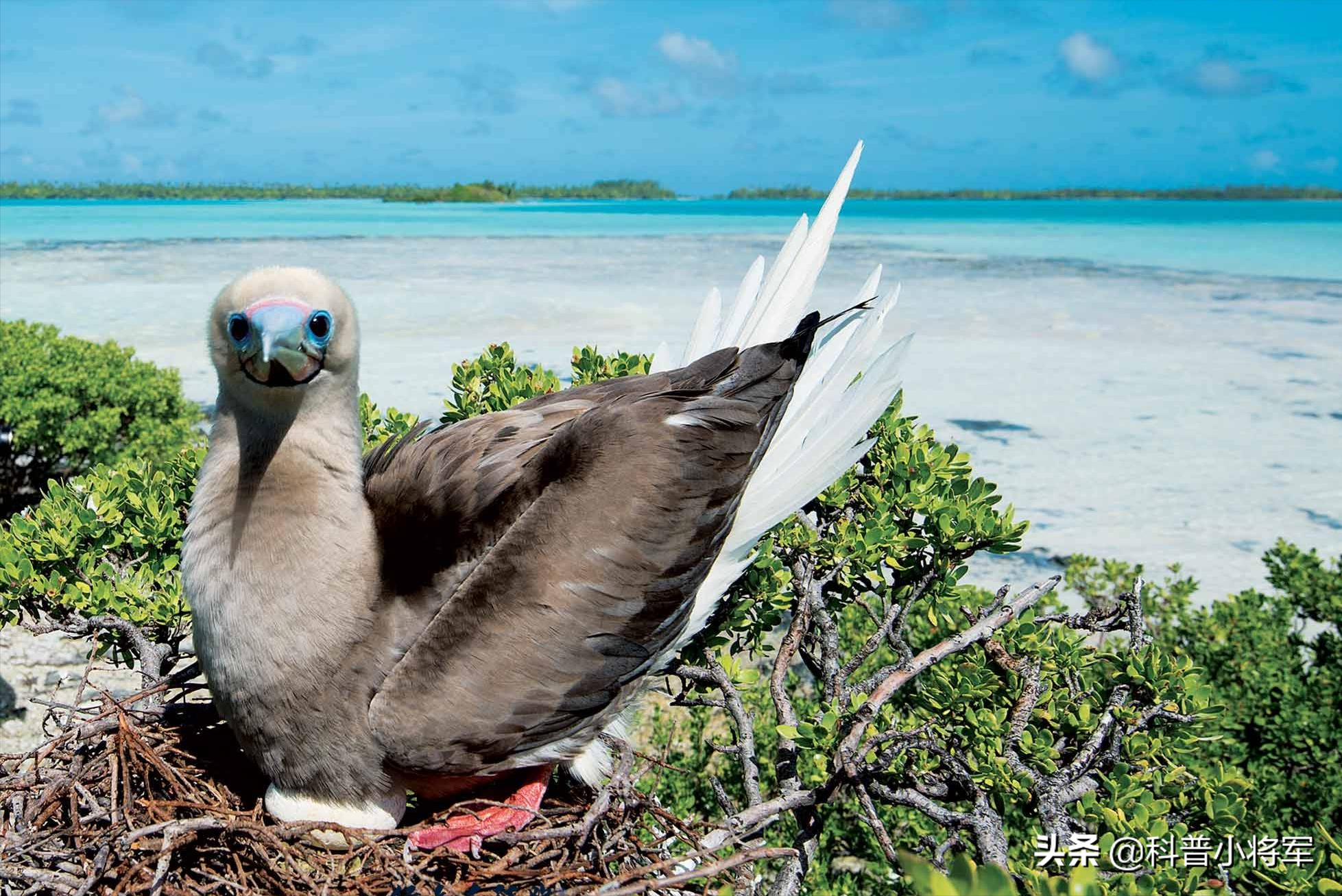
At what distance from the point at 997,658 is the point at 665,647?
3.43 feet

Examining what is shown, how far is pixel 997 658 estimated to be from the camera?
329 centimetres

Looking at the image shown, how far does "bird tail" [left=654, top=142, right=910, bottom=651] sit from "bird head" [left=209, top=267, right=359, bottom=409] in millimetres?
1321

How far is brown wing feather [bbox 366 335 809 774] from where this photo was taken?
289 cm

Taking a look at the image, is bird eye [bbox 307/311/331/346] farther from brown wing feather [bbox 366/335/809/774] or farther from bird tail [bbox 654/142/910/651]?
bird tail [bbox 654/142/910/651]

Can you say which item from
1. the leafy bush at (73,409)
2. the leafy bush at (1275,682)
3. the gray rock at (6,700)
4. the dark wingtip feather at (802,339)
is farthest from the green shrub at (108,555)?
the leafy bush at (73,409)

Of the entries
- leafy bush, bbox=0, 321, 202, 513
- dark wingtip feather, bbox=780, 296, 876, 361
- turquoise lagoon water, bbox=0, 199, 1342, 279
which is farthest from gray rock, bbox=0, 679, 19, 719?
turquoise lagoon water, bbox=0, 199, 1342, 279

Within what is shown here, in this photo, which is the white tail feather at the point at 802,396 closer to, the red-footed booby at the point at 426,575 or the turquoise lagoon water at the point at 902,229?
the red-footed booby at the point at 426,575

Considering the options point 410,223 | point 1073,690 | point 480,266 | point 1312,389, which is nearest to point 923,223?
point 410,223

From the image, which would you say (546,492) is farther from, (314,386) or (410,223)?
(410,223)

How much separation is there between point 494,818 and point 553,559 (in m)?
0.75

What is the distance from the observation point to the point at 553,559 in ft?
9.57

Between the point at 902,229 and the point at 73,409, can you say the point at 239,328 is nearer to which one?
the point at 73,409

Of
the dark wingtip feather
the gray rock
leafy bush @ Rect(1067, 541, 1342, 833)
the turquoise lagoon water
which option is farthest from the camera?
the turquoise lagoon water

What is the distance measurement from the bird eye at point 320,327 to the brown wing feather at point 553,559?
0.59m
